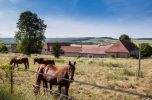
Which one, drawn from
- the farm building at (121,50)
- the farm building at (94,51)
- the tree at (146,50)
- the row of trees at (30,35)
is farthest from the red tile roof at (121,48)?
the row of trees at (30,35)

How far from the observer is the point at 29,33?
55625 mm

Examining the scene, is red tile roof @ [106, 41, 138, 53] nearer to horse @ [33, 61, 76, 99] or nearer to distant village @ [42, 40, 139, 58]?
distant village @ [42, 40, 139, 58]

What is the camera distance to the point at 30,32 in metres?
55.8

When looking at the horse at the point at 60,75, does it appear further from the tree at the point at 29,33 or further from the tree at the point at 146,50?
the tree at the point at 146,50

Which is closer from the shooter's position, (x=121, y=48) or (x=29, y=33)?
(x=29, y=33)

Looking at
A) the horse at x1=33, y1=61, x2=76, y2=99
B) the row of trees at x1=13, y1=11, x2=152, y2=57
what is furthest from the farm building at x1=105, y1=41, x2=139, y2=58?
the horse at x1=33, y1=61, x2=76, y2=99

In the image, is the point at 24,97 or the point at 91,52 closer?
the point at 24,97

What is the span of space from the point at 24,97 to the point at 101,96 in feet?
25.5

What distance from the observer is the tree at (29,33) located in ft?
176

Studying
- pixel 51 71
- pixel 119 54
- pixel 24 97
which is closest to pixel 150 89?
pixel 51 71

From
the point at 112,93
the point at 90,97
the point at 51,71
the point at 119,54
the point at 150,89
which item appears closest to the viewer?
the point at 51,71

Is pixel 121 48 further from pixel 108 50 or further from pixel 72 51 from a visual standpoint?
pixel 72 51

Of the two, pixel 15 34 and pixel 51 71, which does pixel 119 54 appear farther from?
pixel 51 71

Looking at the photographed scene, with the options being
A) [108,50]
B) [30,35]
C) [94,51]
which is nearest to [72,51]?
[94,51]
